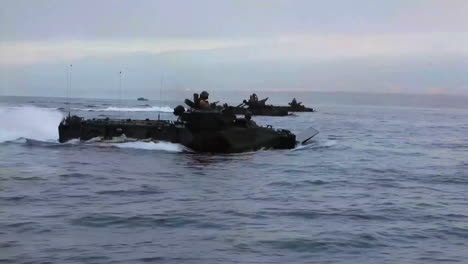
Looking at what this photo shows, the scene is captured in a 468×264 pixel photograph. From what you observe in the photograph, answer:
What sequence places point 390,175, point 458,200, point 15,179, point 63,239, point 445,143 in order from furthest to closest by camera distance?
point 445,143
point 390,175
point 15,179
point 458,200
point 63,239

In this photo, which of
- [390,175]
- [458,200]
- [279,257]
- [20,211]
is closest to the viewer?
[279,257]

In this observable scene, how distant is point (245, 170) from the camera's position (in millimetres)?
27031

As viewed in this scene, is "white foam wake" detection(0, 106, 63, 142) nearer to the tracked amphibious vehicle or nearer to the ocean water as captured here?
the tracked amphibious vehicle

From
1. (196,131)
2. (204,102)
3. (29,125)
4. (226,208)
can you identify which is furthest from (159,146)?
(226,208)

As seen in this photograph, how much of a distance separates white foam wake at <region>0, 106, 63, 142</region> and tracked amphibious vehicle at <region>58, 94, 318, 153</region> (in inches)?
224

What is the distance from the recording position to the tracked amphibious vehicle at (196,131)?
34594mm

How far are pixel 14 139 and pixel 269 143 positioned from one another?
15896 millimetres

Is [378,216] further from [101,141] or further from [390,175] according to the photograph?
[101,141]

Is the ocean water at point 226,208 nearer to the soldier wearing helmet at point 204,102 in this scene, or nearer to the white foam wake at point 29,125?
the soldier wearing helmet at point 204,102

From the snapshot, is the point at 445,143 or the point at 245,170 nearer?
the point at 245,170

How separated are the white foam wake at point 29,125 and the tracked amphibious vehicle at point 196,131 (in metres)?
5.68

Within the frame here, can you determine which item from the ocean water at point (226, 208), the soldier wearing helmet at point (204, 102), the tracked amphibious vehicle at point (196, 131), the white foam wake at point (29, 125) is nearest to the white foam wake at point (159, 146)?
the tracked amphibious vehicle at point (196, 131)

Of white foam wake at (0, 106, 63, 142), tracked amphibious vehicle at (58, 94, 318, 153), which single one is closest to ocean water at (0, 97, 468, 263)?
tracked amphibious vehicle at (58, 94, 318, 153)

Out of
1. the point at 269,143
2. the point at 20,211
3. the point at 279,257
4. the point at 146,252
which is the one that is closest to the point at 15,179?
the point at 20,211
